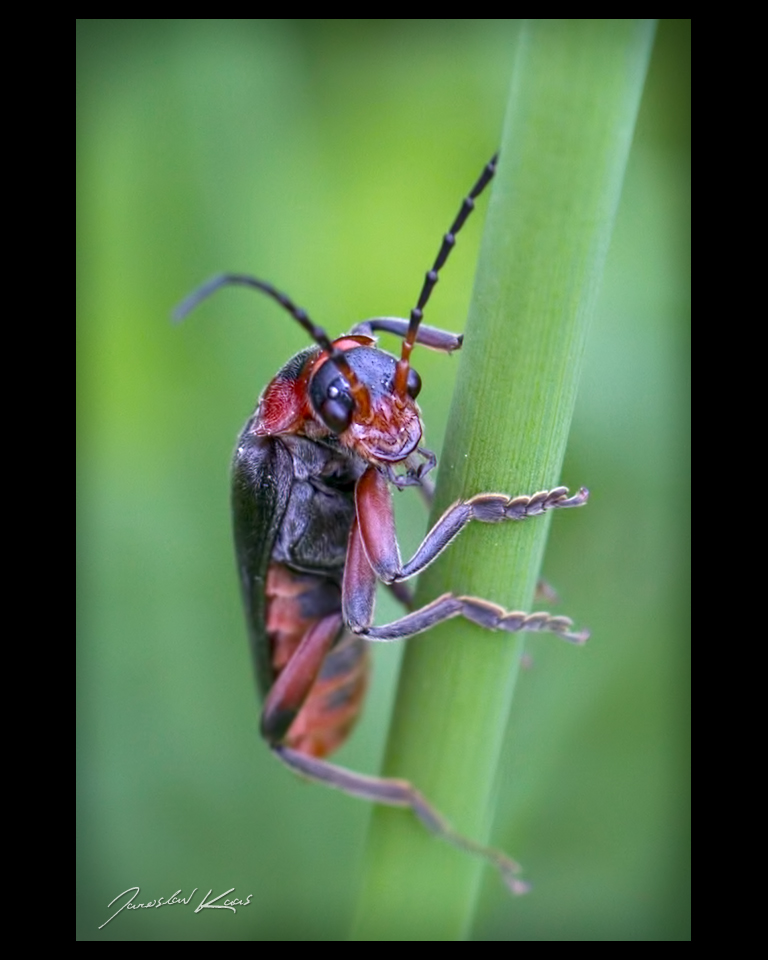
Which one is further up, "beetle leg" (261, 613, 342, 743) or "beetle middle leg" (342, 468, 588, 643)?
"beetle middle leg" (342, 468, 588, 643)

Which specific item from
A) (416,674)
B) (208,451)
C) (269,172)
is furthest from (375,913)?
(269,172)

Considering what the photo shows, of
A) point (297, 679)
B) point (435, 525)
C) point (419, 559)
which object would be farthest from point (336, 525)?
point (435, 525)

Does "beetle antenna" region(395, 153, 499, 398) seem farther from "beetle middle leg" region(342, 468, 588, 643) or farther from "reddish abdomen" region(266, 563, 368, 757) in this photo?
"reddish abdomen" region(266, 563, 368, 757)

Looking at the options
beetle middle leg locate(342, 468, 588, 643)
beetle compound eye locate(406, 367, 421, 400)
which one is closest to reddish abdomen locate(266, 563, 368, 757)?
beetle middle leg locate(342, 468, 588, 643)

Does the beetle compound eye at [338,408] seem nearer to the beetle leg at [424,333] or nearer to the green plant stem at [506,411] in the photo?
the beetle leg at [424,333]

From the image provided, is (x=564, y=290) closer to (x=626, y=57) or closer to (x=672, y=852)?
A: (x=626, y=57)
